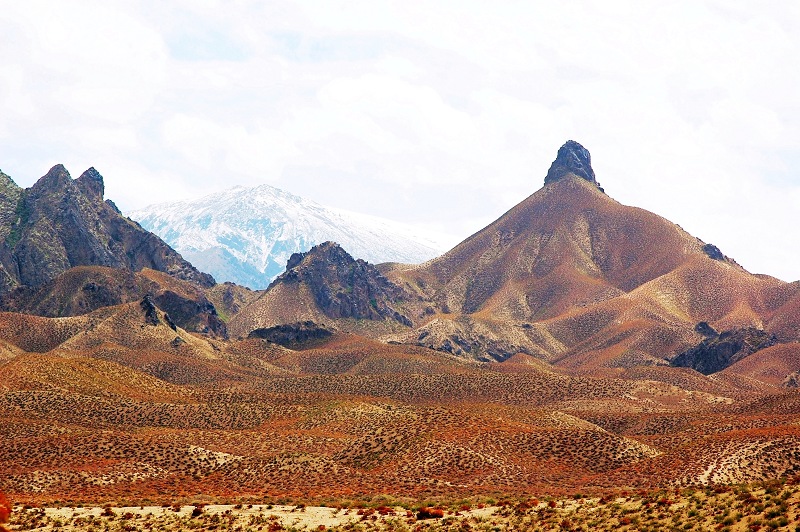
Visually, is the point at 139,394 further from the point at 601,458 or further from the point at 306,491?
the point at 601,458

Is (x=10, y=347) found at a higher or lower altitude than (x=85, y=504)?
higher

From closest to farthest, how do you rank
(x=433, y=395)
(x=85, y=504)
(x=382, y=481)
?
1. (x=85, y=504)
2. (x=382, y=481)
3. (x=433, y=395)

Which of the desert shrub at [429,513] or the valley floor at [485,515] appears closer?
the valley floor at [485,515]

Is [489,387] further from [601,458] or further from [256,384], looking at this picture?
[601,458]

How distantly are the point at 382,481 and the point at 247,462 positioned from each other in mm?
17294

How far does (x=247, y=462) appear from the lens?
101 m

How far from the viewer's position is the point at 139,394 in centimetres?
13800

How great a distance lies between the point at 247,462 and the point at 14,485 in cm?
2418

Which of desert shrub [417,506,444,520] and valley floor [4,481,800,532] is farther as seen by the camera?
desert shrub [417,506,444,520]

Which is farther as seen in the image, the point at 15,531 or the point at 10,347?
the point at 10,347

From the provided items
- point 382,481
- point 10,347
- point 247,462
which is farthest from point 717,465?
point 10,347

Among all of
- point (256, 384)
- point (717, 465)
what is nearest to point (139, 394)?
point (256, 384)

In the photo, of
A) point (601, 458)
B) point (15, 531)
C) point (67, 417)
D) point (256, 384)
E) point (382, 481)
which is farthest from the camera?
point (256, 384)

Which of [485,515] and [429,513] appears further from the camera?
[429,513]
